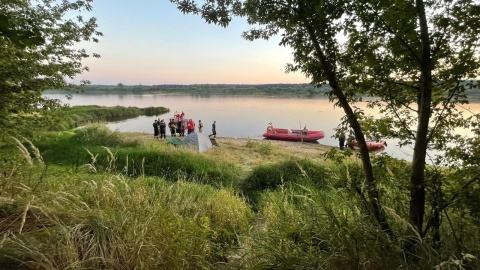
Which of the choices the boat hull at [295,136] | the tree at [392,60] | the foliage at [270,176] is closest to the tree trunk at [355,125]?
the tree at [392,60]

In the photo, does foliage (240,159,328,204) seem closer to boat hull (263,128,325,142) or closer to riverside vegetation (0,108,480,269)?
riverside vegetation (0,108,480,269)

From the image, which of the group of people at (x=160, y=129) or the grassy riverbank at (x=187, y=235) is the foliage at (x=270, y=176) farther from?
the group of people at (x=160, y=129)

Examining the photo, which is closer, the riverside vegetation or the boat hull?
the riverside vegetation

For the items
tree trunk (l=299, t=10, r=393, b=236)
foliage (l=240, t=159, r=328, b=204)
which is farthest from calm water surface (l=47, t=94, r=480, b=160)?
foliage (l=240, t=159, r=328, b=204)

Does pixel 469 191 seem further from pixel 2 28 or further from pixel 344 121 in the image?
pixel 2 28

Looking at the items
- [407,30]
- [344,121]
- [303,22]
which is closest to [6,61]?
[303,22]

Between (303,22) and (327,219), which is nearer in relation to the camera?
(303,22)

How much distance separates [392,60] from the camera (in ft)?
8.14

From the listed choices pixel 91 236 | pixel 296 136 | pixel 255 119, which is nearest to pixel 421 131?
pixel 91 236

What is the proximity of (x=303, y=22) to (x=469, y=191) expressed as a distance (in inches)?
71.3

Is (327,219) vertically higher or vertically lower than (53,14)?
lower

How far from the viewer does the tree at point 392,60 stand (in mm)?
2213

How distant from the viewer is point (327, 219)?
9.57ft

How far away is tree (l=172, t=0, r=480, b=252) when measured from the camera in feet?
7.26
